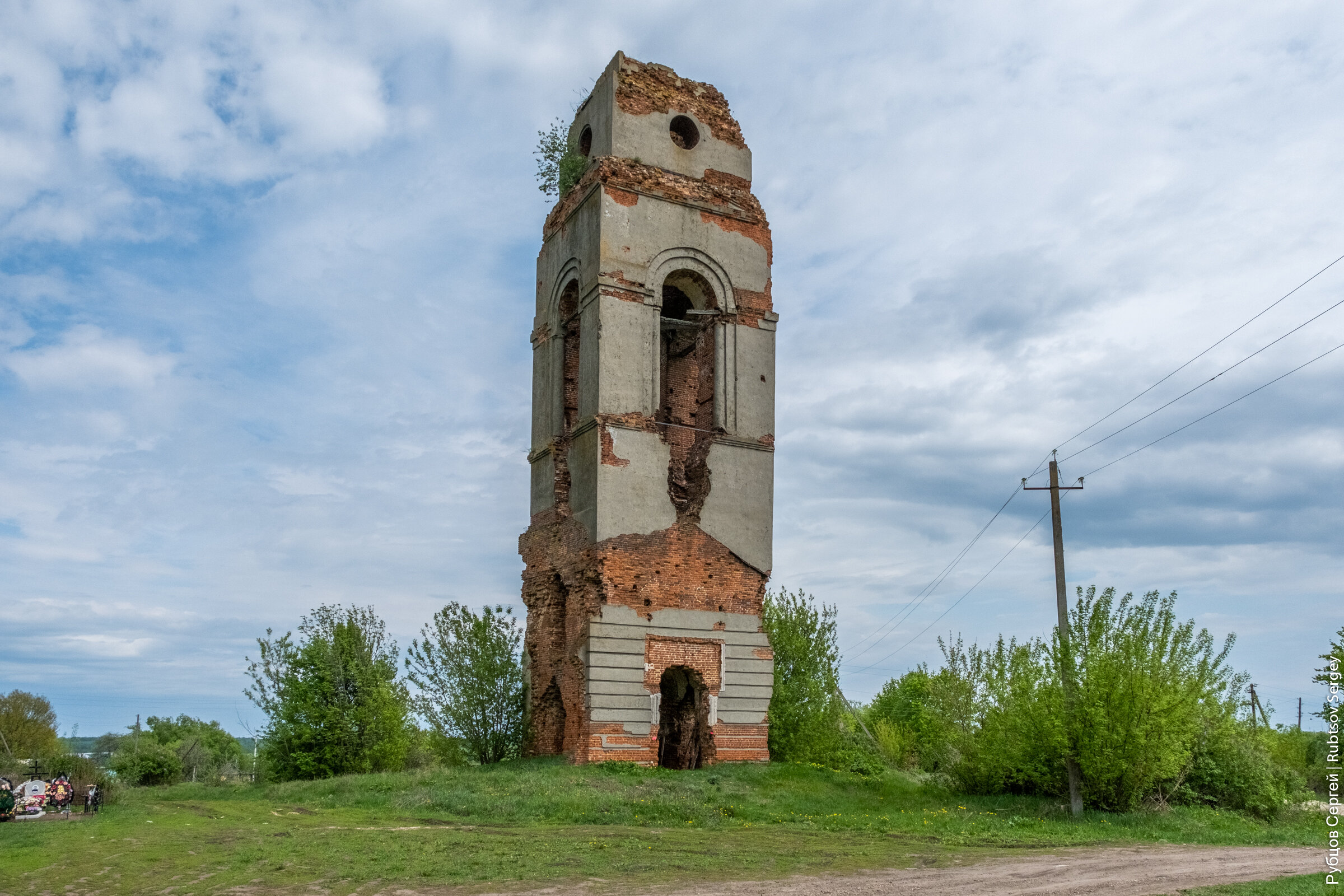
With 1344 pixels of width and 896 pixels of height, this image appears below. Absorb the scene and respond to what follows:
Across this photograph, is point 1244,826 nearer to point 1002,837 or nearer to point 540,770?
point 1002,837

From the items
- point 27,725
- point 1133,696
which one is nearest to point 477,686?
point 1133,696

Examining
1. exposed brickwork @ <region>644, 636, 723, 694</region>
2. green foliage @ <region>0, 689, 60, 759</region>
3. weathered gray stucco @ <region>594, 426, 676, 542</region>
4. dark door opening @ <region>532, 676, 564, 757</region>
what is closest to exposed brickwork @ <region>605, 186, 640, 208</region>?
weathered gray stucco @ <region>594, 426, 676, 542</region>

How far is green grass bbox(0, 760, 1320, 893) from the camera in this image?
1032cm

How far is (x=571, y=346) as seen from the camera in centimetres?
2314

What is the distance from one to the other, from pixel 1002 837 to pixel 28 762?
65.9 ft

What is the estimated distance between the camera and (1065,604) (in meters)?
17.7

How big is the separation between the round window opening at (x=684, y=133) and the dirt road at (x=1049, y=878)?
15979 mm

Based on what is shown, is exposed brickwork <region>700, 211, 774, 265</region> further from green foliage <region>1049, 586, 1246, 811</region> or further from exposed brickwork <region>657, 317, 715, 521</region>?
green foliage <region>1049, 586, 1246, 811</region>

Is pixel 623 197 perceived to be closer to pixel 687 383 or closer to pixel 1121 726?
pixel 687 383

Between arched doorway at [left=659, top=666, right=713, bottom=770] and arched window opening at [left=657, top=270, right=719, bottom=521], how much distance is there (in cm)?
326

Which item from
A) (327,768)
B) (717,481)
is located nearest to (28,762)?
(327,768)

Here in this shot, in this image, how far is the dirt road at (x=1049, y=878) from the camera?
9.02 metres

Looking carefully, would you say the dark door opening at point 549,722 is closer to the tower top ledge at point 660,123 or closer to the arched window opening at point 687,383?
the arched window opening at point 687,383

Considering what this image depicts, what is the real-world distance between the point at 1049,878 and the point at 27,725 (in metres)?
51.0
